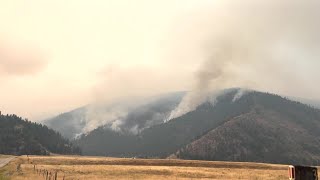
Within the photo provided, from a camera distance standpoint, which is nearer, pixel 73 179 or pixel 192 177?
pixel 73 179

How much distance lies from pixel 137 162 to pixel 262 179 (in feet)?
203

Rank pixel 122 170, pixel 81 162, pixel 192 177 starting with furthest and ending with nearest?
pixel 81 162 < pixel 122 170 < pixel 192 177

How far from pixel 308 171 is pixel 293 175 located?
76cm

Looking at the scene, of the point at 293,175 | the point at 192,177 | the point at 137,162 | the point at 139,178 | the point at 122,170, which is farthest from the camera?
the point at 137,162

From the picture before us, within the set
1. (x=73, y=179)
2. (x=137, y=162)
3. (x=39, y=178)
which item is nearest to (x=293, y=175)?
(x=73, y=179)

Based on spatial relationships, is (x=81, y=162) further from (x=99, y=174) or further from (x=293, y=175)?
(x=293, y=175)

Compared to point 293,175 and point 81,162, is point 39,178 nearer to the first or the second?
point 81,162

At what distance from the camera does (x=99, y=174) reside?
287ft

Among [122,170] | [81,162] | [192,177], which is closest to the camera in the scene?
[192,177]

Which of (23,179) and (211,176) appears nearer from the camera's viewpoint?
(23,179)

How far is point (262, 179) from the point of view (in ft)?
272

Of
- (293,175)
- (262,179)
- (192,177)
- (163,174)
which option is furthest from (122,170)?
(293,175)

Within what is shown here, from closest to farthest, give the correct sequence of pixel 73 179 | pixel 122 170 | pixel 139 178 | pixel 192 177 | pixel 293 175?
pixel 293 175, pixel 73 179, pixel 139 178, pixel 192 177, pixel 122 170

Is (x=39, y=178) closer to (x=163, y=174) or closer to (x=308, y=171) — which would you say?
(x=163, y=174)
